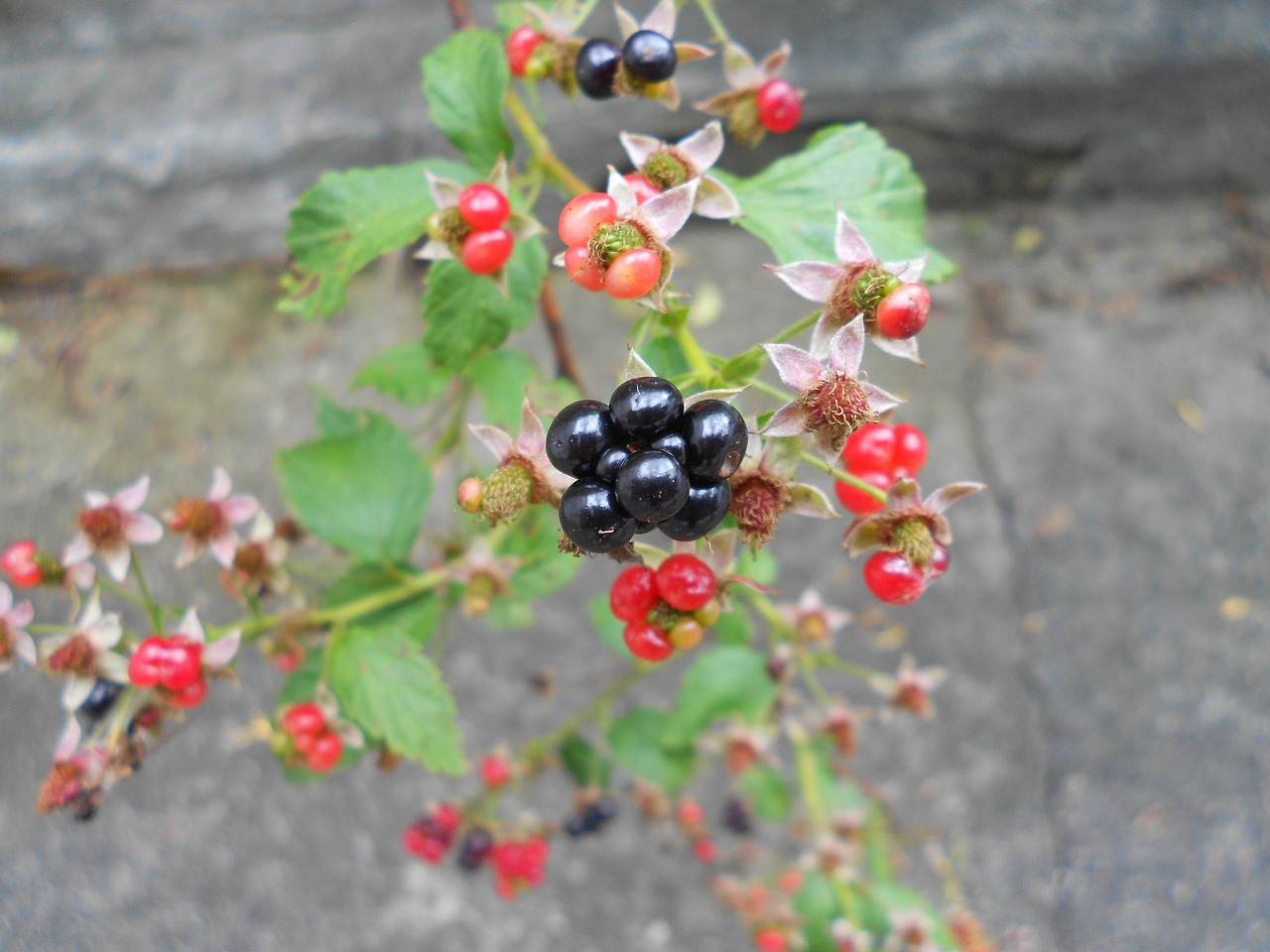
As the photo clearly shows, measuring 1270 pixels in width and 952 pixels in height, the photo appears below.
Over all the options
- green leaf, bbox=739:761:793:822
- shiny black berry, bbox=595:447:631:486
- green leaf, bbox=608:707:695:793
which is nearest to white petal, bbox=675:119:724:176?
shiny black berry, bbox=595:447:631:486

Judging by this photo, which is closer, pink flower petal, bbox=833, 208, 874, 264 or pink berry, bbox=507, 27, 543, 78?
pink flower petal, bbox=833, 208, 874, 264

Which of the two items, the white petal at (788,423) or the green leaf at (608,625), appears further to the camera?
the green leaf at (608,625)

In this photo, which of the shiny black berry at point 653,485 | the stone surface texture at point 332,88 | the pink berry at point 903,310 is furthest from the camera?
the stone surface texture at point 332,88

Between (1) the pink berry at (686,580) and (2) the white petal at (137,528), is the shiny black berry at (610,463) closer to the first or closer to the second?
(1) the pink berry at (686,580)

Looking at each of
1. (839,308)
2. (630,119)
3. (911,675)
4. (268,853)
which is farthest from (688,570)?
(630,119)

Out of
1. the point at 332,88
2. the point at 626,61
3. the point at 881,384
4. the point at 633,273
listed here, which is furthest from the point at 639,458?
the point at 332,88

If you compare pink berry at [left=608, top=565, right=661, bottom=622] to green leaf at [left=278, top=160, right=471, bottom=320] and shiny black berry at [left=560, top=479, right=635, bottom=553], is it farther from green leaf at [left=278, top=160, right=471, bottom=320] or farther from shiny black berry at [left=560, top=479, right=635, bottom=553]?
green leaf at [left=278, top=160, right=471, bottom=320]

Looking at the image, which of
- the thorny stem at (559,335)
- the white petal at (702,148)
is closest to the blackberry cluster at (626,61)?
the white petal at (702,148)

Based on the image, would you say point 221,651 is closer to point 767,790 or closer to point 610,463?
point 610,463
